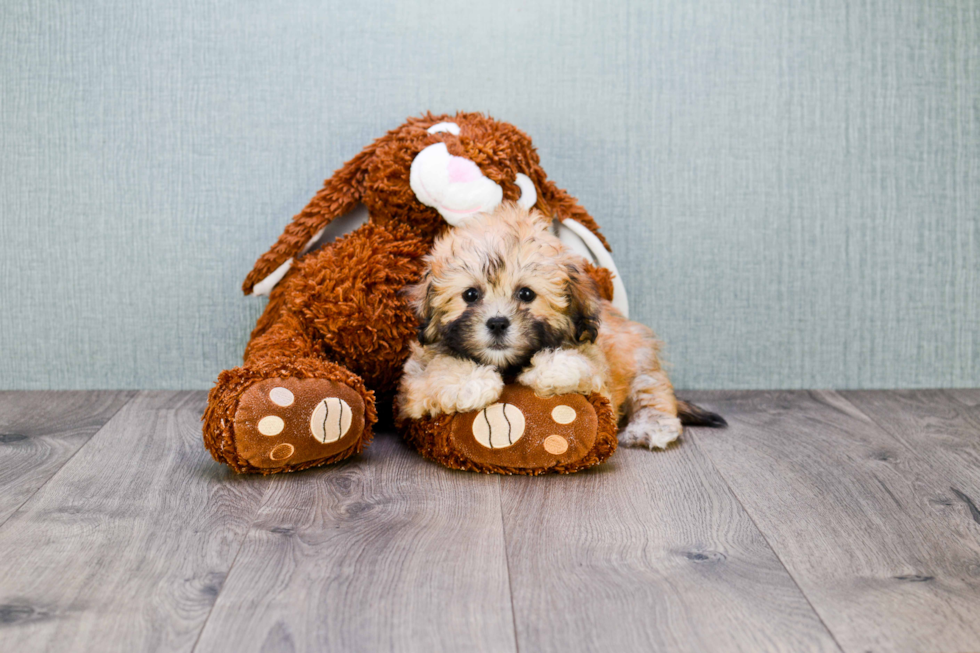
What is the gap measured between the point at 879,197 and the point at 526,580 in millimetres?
1623

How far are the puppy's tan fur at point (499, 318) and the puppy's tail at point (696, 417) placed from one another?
33 centimetres

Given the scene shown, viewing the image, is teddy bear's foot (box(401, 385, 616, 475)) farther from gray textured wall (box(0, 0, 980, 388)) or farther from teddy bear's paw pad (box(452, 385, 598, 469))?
gray textured wall (box(0, 0, 980, 388))

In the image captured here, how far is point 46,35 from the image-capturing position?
6.86 feet

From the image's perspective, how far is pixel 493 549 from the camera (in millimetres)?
1237

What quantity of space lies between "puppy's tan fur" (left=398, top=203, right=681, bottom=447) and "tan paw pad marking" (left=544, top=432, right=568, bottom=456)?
3.3 inches

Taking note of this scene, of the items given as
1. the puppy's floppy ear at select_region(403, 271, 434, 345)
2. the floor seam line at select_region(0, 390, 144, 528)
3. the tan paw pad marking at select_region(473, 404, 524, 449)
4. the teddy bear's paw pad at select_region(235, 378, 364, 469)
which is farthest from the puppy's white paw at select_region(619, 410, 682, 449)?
the floor seam line at select_region(0, 390, 144, 528)

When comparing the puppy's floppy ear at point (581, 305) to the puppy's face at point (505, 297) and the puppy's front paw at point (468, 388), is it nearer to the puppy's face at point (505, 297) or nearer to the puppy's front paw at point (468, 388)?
the puppy's face at point (505, 297)

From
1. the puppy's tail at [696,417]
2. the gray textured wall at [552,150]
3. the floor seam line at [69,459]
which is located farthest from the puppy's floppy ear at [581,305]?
the floor seam line at [69,459]

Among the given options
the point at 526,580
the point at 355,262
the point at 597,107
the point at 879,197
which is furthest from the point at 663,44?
the point at 526,580

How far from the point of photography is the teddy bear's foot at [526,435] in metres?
1.52

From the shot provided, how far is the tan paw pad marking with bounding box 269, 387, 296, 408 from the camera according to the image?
148cm

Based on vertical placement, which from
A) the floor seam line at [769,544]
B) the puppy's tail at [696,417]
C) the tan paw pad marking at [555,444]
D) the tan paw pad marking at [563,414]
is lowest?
the floor seam line at [769,544]

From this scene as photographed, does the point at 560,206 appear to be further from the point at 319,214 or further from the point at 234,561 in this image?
the point at 234,561

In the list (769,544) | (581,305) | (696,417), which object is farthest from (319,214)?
(769,544)
